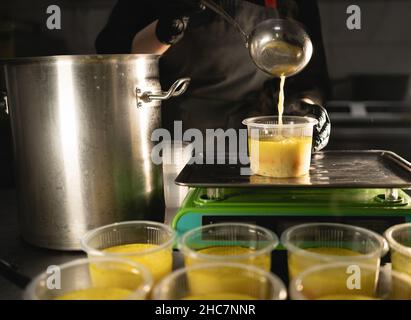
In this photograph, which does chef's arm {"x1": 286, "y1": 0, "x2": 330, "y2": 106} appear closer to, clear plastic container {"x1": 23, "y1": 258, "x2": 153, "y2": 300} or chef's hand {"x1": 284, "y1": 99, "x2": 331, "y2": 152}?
chef's hand {"x1": 284, "y1": 99, "x2": 331, "y2": 152}

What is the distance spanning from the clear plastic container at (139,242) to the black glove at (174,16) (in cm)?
74

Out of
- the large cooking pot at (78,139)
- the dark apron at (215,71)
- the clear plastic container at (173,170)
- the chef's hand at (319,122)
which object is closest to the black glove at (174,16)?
the large cooking pot at (78,139)

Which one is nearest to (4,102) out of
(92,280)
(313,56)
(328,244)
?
(92,280)

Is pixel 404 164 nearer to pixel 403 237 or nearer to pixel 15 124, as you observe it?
pixel 403 237

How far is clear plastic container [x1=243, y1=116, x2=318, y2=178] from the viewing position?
50.6 inches

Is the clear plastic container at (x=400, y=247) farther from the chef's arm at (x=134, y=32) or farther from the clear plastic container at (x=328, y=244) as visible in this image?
the chef's arm at (x=134, y=32)

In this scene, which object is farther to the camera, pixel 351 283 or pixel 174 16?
pixel 174 16

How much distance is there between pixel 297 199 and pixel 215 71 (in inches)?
49.9

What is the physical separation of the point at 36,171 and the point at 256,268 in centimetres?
69

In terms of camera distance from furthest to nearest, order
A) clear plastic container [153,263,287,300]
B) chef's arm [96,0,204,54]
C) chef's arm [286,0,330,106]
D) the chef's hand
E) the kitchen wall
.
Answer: the kitchen wall < chef's arm [286,0,330,106] < chef's arm [96,0,204,54] < the chef's hand < clear plastic container [153,263,287,300]

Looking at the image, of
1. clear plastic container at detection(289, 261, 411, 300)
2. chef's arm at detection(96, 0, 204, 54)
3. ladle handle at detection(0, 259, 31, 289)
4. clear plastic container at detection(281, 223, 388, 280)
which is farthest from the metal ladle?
ladle handle at detection(0, 259, 31, 289)

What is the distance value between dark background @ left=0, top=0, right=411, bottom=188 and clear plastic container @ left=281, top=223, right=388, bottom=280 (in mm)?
1993

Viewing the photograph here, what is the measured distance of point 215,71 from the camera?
2.33 meters

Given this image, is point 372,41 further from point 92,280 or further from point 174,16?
point 92,280
